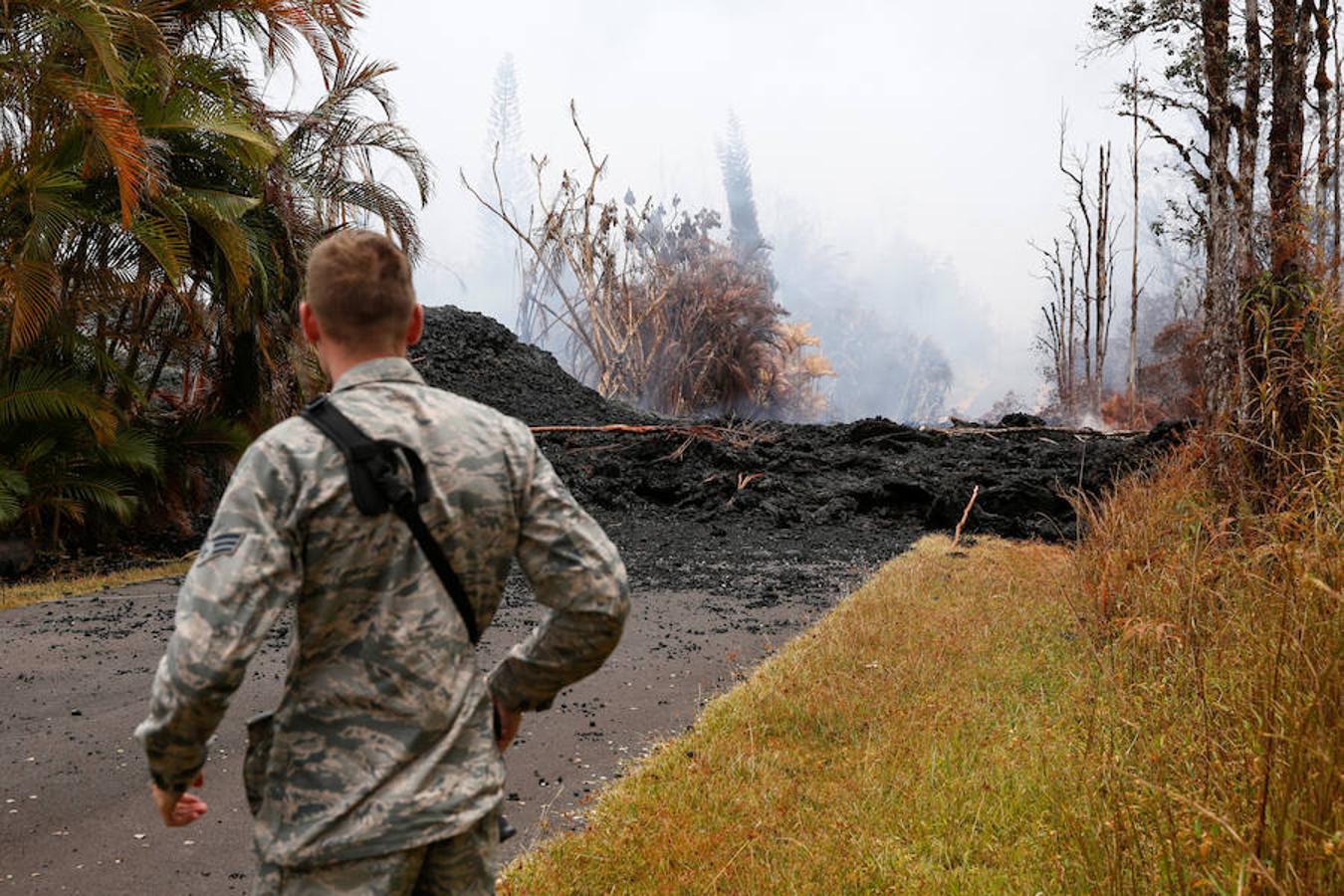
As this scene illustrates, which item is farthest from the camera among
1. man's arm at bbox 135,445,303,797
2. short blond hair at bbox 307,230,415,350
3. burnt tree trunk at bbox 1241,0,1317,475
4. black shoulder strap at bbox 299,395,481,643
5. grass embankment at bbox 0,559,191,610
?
grass embankment at bbox 0,559,191,610

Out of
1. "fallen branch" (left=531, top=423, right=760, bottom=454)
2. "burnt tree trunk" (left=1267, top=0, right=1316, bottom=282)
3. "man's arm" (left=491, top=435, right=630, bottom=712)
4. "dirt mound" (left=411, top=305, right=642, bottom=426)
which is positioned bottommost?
"man's arm" (left=491, top=435, right=630, bottom=712)

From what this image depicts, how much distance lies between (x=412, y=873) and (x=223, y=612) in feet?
1.76

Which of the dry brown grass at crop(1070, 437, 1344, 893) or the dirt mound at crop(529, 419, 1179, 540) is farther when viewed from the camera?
the dirt mound at crop(529, 419, 1179, 540)

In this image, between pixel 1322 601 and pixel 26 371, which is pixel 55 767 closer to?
pixel 1322 601

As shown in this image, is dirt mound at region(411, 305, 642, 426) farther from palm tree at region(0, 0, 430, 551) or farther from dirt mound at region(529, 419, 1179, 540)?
palm tree at region(0, 0, 430, 551)

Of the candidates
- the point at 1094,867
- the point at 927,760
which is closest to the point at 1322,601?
the point at 1094,867

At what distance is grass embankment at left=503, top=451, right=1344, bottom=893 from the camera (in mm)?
2570

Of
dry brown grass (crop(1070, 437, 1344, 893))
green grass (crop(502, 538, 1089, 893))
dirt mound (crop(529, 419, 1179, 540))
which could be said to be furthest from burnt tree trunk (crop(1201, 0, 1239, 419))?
dry brown grass (crop(1070, 437, 1344, 893))

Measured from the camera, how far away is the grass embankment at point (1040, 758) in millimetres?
2570

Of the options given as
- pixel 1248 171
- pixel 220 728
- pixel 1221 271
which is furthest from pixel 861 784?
pixel 1248 171

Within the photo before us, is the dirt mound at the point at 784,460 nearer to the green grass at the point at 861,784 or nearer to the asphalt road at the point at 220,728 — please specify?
the asphalt road at the point at 220,728

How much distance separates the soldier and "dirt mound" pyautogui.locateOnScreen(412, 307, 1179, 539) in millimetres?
10013

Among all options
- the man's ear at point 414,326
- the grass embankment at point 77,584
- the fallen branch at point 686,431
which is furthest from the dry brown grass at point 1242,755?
the fallen branch at point 686,431

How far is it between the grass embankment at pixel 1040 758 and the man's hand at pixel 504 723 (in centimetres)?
142
